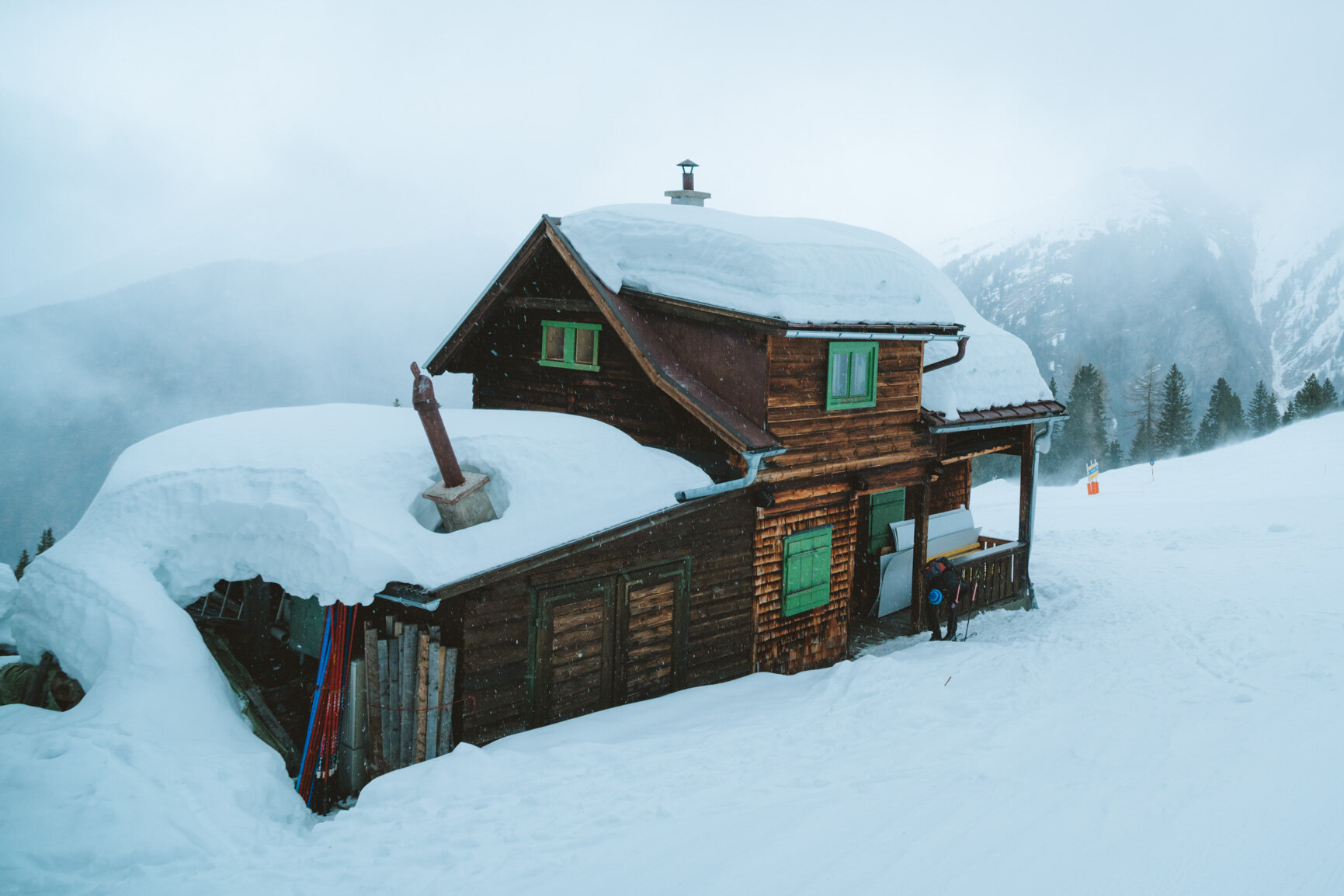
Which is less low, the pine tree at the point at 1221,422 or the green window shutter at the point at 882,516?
the green window shutter at the point at 882,516

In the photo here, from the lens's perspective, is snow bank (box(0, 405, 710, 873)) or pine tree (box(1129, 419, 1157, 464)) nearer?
snow bank (box(0, 405, 710, 873))

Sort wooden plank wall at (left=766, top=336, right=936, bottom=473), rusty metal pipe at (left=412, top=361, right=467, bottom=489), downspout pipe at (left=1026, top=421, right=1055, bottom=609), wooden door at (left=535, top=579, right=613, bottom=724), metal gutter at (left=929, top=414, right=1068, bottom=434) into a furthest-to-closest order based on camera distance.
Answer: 1. downspout pipe at (left=1026, top=421, right=1055, bottom=609)
2. metal gutter at (left=929, top=414, right=1068, bottom=434)
3. wooden plank wall at (left=766, top=336, right=936, bottom=473)
4. wooden door at (left=535, top=579, right=613, bottom=724)
5. rusty metal pipe at (left=412, top=361, right=467, bottom=489)

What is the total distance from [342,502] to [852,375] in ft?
24.6

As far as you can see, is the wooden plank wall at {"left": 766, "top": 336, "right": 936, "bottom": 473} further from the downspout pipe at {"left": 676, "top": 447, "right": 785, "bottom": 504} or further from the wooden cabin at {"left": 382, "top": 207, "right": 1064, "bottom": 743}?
the downspout pipe at {"left": 676, "top": 447, "right": 785, "bottom": 504}

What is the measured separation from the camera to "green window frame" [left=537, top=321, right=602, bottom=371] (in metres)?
12.8

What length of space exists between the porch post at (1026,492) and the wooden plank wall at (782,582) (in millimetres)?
5046

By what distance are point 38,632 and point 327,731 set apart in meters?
3.30

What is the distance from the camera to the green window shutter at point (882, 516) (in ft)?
50.8

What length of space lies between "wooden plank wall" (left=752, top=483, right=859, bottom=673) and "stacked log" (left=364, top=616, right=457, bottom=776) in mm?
4880

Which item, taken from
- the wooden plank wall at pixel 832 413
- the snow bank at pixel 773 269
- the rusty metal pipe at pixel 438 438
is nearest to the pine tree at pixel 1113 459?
the snow bank at pixel 773 269

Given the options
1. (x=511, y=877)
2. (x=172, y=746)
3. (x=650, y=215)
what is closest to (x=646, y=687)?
(x=511, y=877)

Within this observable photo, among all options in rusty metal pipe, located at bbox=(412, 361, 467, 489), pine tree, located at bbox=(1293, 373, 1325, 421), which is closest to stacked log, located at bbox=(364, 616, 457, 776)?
rusty metal pipe, located at bbox=(412, 361, 467, 489)

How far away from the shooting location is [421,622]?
877 cm

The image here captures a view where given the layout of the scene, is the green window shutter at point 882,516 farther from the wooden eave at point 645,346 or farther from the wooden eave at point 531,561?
the wooden eave at point 531,561
